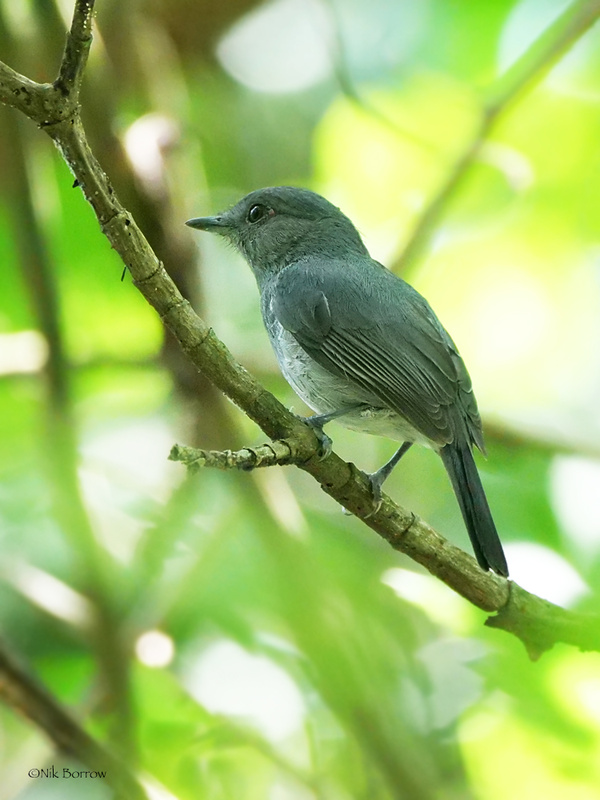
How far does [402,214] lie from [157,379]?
197 centimetres

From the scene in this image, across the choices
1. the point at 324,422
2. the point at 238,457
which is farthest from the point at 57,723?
the point at 324,422

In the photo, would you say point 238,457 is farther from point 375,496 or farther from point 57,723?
point 57,723

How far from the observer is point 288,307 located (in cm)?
398

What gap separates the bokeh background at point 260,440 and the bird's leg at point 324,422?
0.47 meters

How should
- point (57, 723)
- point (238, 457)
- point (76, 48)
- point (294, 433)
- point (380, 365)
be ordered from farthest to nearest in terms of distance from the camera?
point (380, 365) → point (57, 723) → point (294, 433) → point (238, 457) → point (76, 48)

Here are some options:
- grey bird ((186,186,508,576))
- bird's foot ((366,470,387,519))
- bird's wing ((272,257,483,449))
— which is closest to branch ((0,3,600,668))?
bird's foot ((366,470,387,519))

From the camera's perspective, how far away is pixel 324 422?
3594mm

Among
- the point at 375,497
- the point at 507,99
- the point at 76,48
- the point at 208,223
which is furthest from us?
the point at 507,99

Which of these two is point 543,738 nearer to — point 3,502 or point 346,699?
point 346,699

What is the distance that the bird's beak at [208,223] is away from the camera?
4.33m

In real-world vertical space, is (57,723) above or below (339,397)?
below

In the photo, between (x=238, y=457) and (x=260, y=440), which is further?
(x=260, y=440)

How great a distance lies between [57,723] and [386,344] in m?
1.86

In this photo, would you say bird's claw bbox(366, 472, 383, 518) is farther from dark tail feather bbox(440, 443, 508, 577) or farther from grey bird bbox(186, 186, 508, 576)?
dark tail feather bbox(440, 443, 508, 577)
